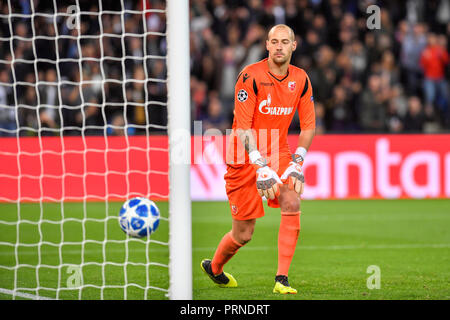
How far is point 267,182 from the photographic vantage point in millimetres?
5719

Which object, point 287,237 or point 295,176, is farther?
point 287,237

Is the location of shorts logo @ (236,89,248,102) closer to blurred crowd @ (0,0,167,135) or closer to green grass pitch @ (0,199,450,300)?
green grass pitch @ (0,199,450,300)

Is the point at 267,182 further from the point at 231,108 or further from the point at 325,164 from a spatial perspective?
the point at 231,108

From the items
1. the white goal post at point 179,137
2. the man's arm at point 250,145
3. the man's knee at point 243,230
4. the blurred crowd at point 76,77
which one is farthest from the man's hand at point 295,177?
the blurred crowd at point 76,77

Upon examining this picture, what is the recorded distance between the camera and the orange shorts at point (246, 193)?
6.11 m

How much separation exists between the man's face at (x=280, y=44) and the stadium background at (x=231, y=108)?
3.21m

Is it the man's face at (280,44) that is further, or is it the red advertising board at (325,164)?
the red advertising board at (325,164)

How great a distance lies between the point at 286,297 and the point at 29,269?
2614 mm

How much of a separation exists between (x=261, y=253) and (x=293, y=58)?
22.8 feet

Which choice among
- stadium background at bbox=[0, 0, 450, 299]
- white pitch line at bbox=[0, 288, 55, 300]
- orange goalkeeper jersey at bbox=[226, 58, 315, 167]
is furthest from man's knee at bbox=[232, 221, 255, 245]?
stadium background at bbox=[0, 0, 450, 299]

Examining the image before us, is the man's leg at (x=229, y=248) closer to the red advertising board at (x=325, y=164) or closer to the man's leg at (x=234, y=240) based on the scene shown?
the man's leg at (x=234, y=240)

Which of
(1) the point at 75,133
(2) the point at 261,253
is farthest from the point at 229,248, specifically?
(1) the point at 75,133

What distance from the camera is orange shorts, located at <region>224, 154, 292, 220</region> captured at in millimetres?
6109

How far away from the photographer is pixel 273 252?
8.43m
